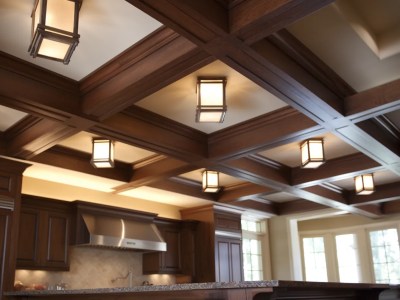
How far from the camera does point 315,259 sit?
9.81 metres

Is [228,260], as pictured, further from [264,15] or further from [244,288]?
[264,15]

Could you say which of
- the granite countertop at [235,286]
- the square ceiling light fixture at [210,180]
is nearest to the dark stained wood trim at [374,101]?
the granite countertop at [235,286]

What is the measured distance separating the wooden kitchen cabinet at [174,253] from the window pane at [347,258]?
3.78 metres

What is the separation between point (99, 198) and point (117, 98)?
10.9 ft

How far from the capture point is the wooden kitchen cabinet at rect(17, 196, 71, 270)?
16.9 feet

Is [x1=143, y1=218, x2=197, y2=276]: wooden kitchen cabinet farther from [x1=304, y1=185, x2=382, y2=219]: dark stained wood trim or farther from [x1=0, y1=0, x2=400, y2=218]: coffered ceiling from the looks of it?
[x1=304, y1=185, x2=382, y2=219]: dark stained wood trim

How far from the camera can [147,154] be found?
5.45 m

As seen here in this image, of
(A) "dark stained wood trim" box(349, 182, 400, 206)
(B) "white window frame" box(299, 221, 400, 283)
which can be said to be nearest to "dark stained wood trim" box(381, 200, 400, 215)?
(B) "white window frame" box(299, 221, 400, 283)

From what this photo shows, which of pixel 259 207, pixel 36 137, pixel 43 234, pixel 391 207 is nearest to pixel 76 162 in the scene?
pixel 43 234

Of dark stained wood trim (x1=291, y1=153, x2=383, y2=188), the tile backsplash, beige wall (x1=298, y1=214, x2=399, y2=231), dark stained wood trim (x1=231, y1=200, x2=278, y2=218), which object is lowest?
the tile backsplash

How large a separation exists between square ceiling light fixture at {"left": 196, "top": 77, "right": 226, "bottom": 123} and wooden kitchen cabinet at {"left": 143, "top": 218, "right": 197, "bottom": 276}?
3746 mm

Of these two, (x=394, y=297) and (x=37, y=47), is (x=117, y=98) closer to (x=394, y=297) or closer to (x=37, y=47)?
(x=37, y=47)

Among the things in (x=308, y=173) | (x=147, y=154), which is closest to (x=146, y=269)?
(x=147, y=154)

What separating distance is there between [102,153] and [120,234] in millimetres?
1819
